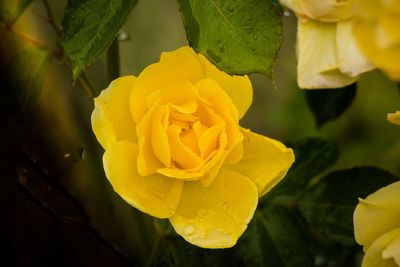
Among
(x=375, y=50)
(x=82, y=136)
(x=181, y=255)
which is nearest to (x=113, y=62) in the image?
(x=181, y=255)

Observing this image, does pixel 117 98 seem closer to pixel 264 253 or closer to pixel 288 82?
pixel 264 253

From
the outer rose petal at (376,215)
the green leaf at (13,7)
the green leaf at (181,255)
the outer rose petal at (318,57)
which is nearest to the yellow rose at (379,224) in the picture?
the outer rose petal at (376,215)

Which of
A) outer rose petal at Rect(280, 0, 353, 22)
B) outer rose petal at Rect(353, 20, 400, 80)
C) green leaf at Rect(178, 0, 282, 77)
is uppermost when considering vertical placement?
outer rose petal at Rect(353, 20, 400, 80)

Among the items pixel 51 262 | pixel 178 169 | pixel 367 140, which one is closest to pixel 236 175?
pixel 178 169

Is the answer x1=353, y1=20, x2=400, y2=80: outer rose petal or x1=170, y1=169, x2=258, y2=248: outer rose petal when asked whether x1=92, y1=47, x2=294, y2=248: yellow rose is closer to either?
x1=170, y1=169, x2=258, y2=248: outer rose petal

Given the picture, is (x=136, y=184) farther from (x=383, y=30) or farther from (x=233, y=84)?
(x=383, y=30)

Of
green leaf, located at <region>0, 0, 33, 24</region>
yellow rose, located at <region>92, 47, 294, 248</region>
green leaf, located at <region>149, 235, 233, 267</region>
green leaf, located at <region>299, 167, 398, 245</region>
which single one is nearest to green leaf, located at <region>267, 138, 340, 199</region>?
green leaf, located at <region>299, 167, 398, 245</region>
